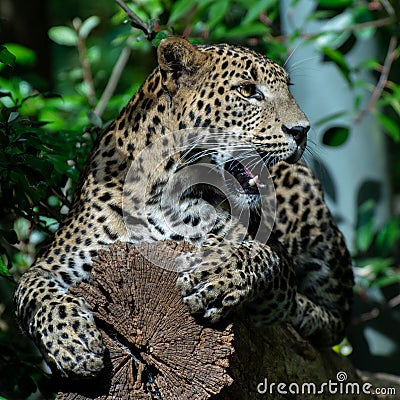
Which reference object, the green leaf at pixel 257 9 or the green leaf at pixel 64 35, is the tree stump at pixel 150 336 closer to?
the green leaf at pixel 257 9

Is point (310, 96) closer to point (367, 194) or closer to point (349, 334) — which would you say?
point (367, 194)

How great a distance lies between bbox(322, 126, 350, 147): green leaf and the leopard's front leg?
2.39m

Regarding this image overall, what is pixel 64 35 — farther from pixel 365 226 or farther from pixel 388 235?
pixel 388 235

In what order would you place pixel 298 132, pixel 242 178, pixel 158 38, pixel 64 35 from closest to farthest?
pixel 298 132
pixel 242 178
pixel 158 38
pixel 64 35

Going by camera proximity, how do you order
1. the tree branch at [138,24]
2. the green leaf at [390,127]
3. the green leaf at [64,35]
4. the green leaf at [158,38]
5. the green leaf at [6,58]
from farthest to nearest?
the green leaf at [64,35]
the green leaf at [390,127]
the tree branch at [138,24]
the green leaf at [158,38]
the green leaf at [6,58]

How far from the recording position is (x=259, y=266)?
477 cm

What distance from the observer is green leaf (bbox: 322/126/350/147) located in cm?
751

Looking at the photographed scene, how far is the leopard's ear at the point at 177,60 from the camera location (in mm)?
5098

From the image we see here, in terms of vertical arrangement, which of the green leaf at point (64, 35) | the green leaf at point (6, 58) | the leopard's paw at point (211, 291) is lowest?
the green leaf at point (64, 35)

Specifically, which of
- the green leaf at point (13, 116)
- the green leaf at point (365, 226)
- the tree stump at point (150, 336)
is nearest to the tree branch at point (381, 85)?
the green leaf at point (365, 226)

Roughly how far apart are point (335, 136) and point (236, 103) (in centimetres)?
258

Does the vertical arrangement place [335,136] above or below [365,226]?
above

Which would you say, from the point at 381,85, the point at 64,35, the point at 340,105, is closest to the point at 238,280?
the point at 381,85

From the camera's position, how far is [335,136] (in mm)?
7523
